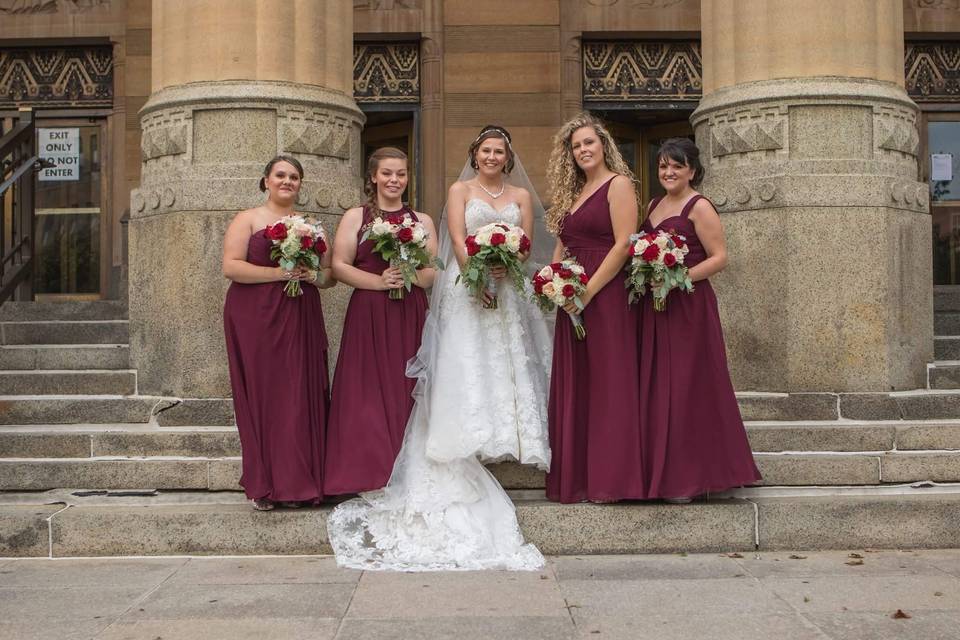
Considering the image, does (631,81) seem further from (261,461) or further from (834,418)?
(261,461)

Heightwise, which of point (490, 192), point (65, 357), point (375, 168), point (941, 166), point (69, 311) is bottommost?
point (65, 357)

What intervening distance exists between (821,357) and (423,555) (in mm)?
3565

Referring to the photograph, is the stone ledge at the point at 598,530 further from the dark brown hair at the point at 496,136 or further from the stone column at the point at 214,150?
the dark brown hair at the point at 496,136

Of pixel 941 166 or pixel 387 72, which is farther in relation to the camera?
pixel 941 166

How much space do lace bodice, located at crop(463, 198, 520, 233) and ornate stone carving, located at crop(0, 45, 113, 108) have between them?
8700 mm

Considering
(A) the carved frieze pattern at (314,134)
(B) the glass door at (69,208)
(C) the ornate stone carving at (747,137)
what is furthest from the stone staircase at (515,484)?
(B) the glass door at (69,208)

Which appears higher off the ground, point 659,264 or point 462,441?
point 659,264

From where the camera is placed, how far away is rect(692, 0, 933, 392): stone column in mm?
7688

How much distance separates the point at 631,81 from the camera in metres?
13.3

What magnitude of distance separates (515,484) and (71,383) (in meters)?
3.78

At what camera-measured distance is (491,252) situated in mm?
6285

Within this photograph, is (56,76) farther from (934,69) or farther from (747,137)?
(934,69)

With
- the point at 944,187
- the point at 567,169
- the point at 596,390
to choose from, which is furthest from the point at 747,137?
the point at 944,187

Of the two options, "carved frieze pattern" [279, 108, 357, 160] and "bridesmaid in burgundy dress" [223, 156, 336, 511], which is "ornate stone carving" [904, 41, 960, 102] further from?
"bridesmaid in burgundy dress" [223, 156, 336, 511]
